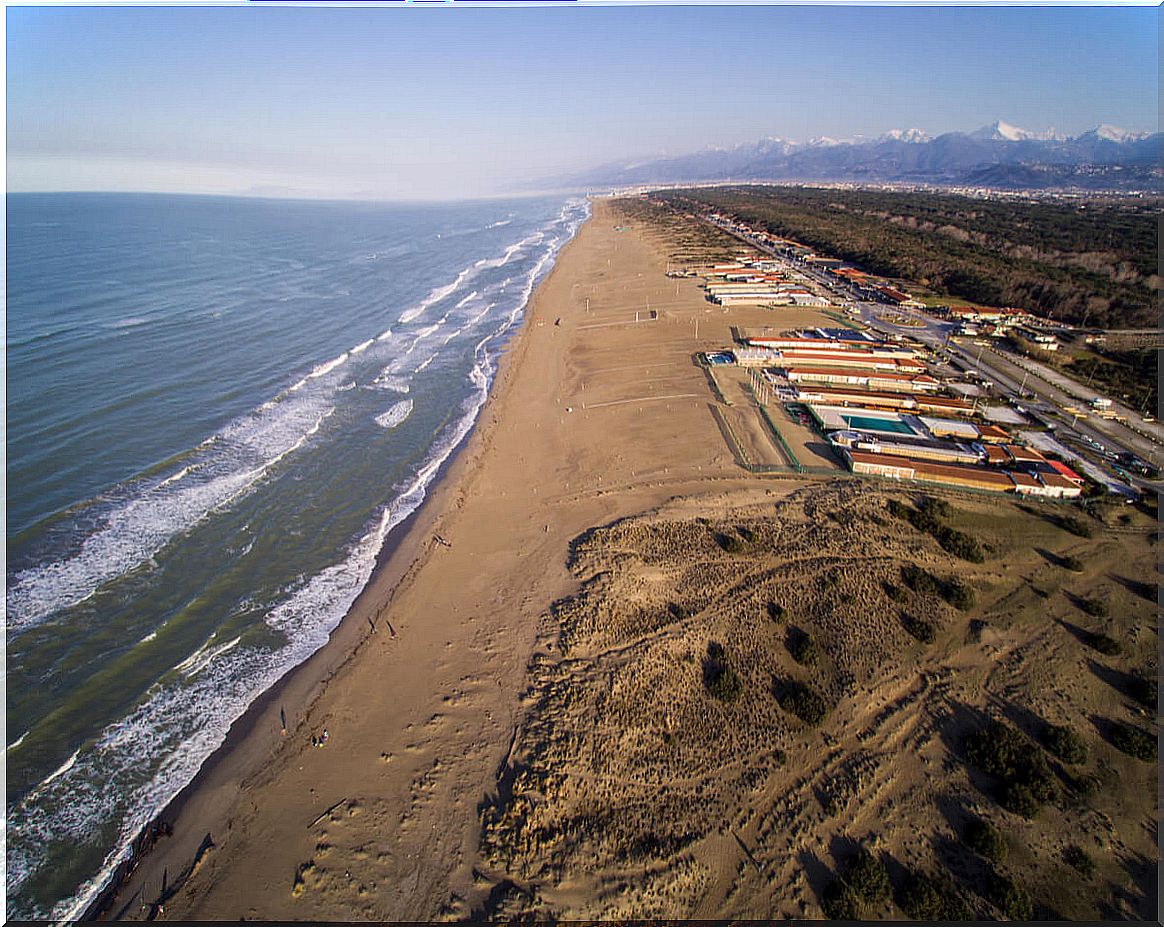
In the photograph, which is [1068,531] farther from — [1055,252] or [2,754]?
[1055,252]

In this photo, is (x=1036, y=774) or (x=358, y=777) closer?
(x=1036, y=774)

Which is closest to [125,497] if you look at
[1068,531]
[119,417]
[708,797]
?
[119,417]

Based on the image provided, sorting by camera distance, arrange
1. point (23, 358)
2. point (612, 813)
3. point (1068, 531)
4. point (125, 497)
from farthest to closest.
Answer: point (23, 358) < point (125, 497) < point (1068, 531) < point (612, 813)

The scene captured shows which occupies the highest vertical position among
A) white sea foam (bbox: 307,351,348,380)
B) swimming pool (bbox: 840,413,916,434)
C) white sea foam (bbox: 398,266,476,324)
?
white sea foam (bbox: 398,266,476,324)

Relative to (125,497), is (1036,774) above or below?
below

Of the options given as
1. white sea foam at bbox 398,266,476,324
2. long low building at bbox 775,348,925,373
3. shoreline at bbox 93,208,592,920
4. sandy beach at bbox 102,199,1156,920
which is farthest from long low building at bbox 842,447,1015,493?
white sea foam at bbox 398,266,476,324

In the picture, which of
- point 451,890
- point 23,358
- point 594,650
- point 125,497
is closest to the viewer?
point 451,890

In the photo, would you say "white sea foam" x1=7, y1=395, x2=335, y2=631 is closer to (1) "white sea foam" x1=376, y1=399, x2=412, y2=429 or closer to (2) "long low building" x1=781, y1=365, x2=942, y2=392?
(1) "white sea foam" x1=376, y1=399, x2=412, y2=429

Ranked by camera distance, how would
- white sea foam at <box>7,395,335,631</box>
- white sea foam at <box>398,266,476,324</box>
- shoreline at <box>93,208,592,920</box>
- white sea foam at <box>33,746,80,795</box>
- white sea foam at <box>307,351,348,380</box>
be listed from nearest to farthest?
shoreline at <box>93,208,592,920</box> < white sea foam at <box>33,746,80,795</box> < white sea foam at <box>7,395,335,631</box> < white sea foam at <box>307,351,348,380</box> < white sea foam at <box>398,266,476,324</box>
